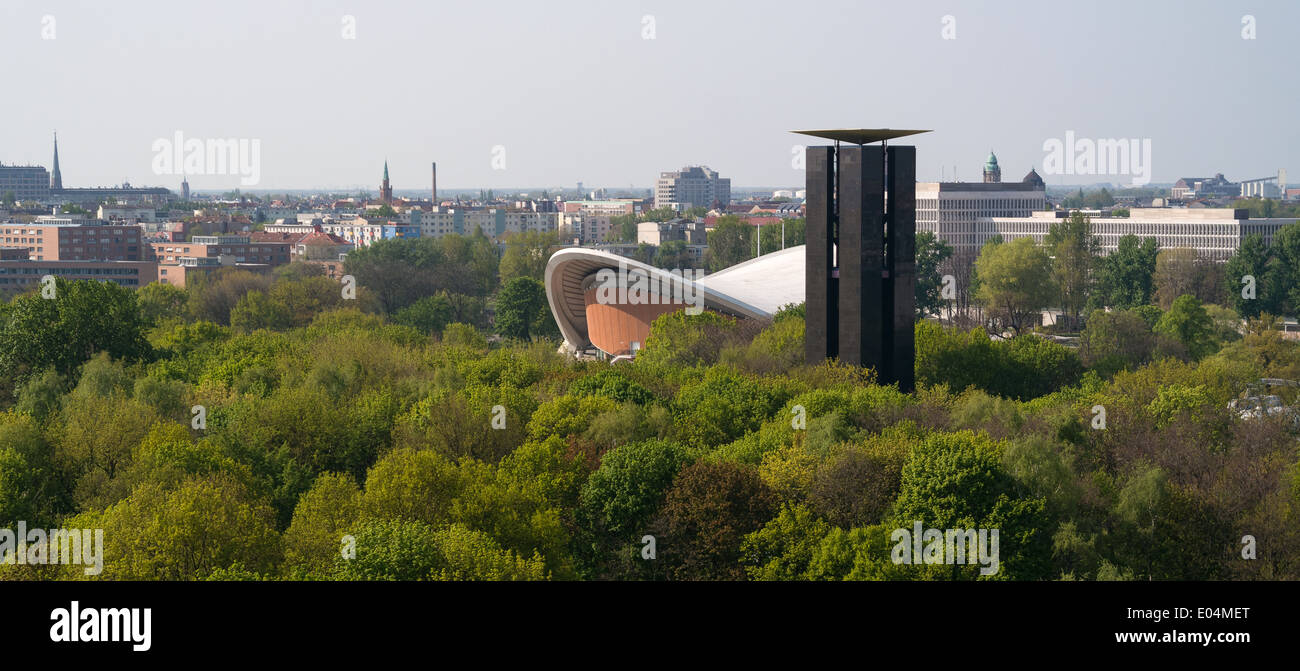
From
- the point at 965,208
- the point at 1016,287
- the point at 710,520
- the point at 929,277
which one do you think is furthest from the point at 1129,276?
the point at 710,520

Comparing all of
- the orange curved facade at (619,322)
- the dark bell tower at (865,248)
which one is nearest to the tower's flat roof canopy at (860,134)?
the dark bell tower at (865,248)

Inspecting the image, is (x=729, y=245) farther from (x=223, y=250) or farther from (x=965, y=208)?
(x=223, y=250)

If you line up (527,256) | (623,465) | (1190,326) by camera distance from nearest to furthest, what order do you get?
(623,465)
(1190,326)
(527,256)
